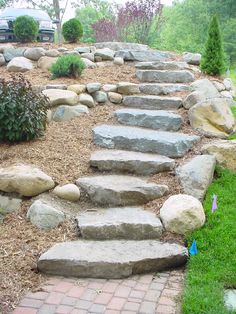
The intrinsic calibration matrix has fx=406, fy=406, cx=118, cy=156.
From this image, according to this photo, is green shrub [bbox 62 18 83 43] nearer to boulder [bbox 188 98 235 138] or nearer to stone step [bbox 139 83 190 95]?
stone step [bbox 139 83 190 95]

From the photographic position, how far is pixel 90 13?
117ft

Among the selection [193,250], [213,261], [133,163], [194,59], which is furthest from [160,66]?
[213,261]

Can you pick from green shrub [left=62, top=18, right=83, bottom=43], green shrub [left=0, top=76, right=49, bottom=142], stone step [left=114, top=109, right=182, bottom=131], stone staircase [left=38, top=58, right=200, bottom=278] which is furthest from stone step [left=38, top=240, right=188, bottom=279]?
green shrub [left=62, top=18, right=83, bottom=43]

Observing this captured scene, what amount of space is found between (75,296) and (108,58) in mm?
6034

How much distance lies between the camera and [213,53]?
7223 millimetres

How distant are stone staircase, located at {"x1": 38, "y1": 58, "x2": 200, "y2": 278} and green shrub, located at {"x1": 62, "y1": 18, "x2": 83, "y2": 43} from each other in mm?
3789

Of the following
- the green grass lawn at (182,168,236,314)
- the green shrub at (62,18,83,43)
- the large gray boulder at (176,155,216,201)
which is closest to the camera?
the green grass lawn at (182,168,236,314)

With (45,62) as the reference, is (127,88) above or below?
below

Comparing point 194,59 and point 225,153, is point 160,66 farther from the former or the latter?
point 225,153

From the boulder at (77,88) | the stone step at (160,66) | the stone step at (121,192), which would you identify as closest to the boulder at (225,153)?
the stone step at (121,192)

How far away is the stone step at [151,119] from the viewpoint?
538cm

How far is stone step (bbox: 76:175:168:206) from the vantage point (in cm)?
393

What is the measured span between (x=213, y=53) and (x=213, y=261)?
4.96 metres

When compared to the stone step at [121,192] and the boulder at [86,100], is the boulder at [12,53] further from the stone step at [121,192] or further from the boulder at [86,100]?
the stone step at [121,192]
